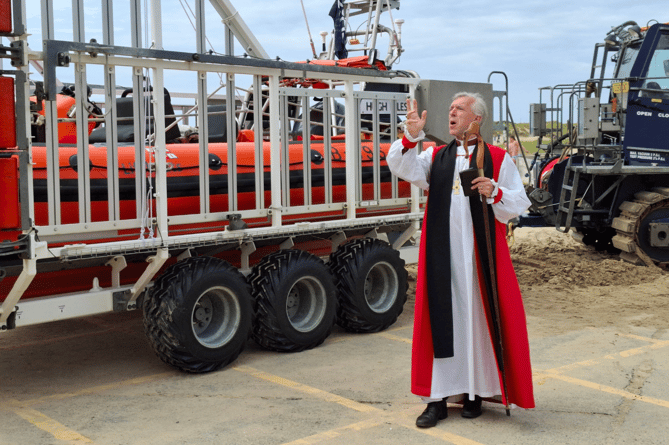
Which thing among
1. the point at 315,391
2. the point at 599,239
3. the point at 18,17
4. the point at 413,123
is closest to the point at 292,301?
the point at 315,391

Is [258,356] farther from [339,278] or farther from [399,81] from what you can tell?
[399,81]

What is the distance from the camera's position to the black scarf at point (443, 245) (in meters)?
4.91

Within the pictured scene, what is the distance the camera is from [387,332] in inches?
306

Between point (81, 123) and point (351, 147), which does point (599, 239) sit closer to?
point (351, 147)

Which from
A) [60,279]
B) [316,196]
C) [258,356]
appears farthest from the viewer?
[316,196]

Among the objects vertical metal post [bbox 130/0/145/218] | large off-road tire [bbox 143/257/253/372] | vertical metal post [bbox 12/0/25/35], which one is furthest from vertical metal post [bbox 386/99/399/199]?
vertical metal post [bbox 12/0/25/35]

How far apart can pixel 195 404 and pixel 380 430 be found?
1.33m

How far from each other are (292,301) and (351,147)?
155cm

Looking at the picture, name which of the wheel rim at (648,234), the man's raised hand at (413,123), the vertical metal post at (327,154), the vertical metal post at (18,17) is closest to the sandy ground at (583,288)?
the wheel rim at (648,234)

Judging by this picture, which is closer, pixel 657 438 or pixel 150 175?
pixel 657 438

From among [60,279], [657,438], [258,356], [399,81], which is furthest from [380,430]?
[399,81]

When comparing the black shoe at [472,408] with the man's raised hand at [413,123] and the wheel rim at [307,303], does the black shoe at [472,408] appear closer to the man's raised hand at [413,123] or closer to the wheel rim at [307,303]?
the man's raised hand at [413,123]

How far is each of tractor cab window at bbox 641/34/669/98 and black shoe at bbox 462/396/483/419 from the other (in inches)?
335

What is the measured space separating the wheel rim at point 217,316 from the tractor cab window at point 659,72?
8.23 m
